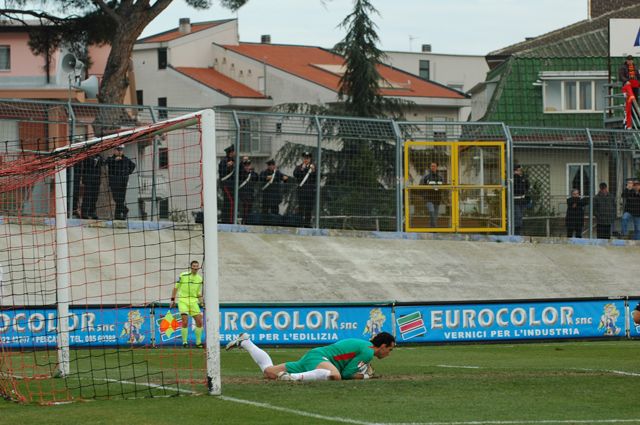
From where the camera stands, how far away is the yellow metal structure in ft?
96.5

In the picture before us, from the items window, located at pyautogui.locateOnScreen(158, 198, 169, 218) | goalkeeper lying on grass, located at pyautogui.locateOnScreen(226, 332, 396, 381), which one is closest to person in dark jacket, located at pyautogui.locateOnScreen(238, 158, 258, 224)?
window, located at pyautogui.locateOnScreen(158, 198, 169, 218)

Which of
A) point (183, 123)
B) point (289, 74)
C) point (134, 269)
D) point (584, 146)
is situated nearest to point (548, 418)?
point (183, 123)

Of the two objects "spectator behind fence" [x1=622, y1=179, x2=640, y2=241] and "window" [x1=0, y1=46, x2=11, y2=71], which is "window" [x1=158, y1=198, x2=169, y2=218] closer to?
"spectator behind fence" [x1=622, y1=179, x2=640, y2=241]

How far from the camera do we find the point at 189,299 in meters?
21.4

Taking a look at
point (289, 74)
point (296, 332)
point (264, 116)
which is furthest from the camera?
point (289, 74)

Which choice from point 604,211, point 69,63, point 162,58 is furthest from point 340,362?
point 162,58

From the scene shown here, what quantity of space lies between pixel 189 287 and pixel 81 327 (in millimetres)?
2126

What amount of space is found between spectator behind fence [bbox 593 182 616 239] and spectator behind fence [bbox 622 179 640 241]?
334 mm

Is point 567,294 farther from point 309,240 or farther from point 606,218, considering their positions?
point 309,240

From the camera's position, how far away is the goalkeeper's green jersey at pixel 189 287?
70.5 feet

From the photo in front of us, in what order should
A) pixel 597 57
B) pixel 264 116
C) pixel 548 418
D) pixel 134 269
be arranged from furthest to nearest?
pixel 597 57 < pixel 264 116 < pixel 134 269 < pixel 548 418

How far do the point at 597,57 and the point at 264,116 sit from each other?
79.6ft

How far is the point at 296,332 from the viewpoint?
73.0 ft

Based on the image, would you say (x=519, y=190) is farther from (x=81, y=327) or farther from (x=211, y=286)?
(x=211, y=286)
